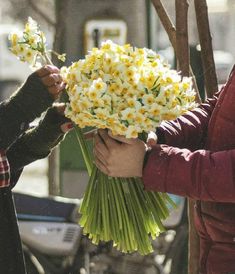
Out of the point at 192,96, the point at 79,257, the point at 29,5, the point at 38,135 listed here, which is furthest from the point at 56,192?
the point at 192,96

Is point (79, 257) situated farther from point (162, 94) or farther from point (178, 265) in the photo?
point (162, 94)

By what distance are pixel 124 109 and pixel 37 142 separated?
2.44 ft

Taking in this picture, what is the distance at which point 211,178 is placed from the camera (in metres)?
2.27

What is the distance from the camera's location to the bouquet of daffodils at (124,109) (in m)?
2.35

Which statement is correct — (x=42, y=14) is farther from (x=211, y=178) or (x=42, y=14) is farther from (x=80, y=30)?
(x=211, y=178)

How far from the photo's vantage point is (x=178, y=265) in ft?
15.8

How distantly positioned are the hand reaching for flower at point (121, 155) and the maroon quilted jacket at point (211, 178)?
0.12 ft

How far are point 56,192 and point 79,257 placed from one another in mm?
867

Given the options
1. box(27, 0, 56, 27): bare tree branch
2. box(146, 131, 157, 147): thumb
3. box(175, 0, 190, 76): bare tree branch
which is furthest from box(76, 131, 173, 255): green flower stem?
box(27, 0, 56, 27): bare tree branch

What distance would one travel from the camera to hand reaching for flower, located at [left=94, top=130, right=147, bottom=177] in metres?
2.38

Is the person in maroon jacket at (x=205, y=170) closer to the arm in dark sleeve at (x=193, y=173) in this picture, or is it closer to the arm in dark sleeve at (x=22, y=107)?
the arm in dark sleeve at (x=193, y=173)

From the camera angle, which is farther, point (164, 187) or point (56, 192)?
point (56, 192)

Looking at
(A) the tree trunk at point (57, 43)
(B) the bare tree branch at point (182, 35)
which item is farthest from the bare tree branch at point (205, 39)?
(A) the tree trunk at point (57, 43)

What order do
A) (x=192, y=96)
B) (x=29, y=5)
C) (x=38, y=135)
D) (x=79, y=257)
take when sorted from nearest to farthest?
(x=192, y=96) < (x=38, y=135) < (x=79, y=257) < (x=29, y=5)
